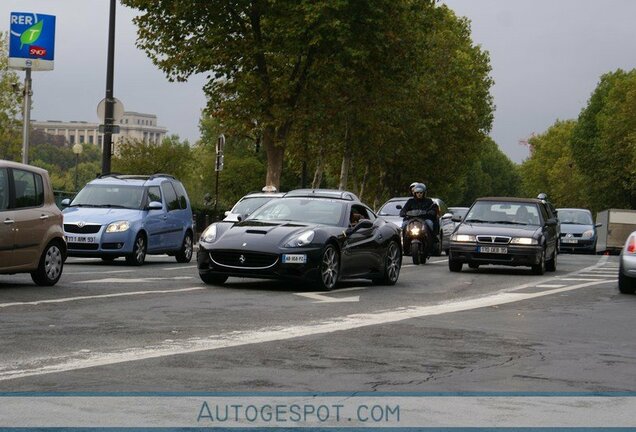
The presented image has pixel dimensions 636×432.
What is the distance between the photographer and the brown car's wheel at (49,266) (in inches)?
671

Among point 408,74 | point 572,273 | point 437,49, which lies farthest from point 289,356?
point 437,49

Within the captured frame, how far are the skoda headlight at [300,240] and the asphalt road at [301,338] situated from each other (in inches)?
25.5

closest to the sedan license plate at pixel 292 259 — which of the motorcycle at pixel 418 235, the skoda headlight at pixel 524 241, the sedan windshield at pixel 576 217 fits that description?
the skoda headlight at pixel 524 241

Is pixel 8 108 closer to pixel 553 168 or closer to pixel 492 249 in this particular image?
pixel 492 249

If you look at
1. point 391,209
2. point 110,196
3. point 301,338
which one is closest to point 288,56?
point 391,209

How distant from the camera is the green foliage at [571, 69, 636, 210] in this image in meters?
92.4

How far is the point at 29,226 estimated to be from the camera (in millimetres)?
16609

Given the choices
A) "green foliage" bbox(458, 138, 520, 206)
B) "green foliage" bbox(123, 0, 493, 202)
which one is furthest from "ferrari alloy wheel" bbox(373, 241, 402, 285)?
"green foliage" bbox(458, 138, 520, 206)

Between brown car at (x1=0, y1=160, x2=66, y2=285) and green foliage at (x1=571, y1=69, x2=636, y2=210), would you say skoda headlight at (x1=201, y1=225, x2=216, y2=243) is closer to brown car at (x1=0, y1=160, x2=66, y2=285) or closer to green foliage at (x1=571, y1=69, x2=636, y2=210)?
brown car at (x1=0, y1=160, x2=66, y2=285)

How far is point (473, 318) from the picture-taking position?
14.3 meters

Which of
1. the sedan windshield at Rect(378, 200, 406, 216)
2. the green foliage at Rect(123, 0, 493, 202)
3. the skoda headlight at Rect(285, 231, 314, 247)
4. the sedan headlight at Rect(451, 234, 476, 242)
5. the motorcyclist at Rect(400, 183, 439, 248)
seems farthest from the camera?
the green foliage at Rect(123, 0, 493, 202)

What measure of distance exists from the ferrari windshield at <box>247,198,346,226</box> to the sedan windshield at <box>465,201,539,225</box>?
24.0 ft

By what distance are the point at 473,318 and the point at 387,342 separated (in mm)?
3151

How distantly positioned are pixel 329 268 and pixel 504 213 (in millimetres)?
8969
